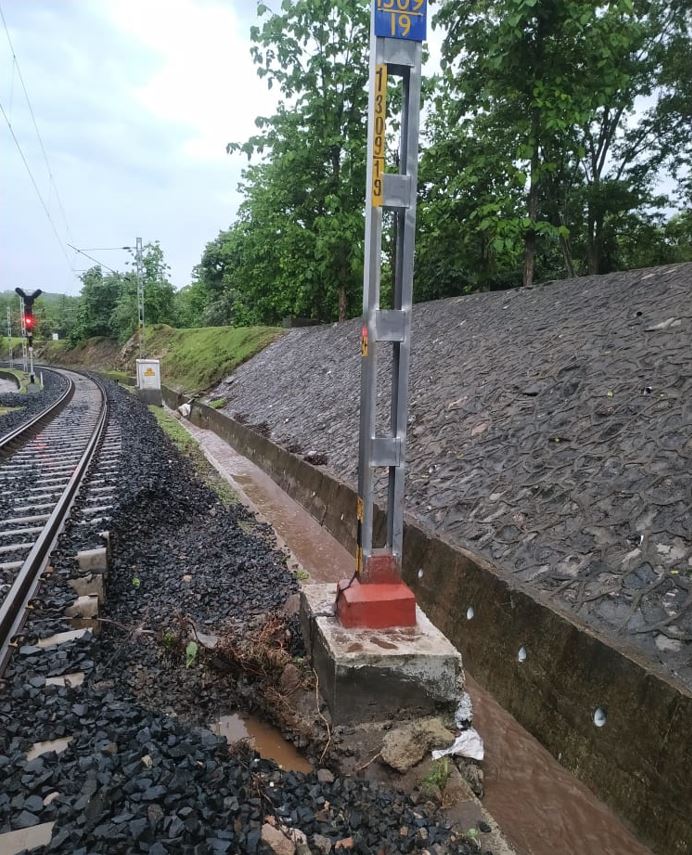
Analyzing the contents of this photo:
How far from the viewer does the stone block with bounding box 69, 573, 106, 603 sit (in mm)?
4363

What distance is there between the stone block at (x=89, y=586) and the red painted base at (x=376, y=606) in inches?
83.7

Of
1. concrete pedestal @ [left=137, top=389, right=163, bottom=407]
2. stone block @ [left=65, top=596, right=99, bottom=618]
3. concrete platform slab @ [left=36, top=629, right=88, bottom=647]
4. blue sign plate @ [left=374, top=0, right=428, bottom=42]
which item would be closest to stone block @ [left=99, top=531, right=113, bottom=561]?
stone block @ [left=65, top=596, right=99, bottom=618]

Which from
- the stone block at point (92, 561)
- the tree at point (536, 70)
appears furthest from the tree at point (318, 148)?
the stone block at point (92, 561)

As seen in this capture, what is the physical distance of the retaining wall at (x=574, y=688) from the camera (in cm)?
263

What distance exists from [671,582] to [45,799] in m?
3.36

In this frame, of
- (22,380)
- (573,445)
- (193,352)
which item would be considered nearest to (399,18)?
(573,445)

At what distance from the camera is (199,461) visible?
11.4 meters

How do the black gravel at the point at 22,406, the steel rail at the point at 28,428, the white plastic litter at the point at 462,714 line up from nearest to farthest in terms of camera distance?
the white plastic litter at the point at 462,714 → the steel rail at the point at 28,428 → the black gravel at the point at 22,406

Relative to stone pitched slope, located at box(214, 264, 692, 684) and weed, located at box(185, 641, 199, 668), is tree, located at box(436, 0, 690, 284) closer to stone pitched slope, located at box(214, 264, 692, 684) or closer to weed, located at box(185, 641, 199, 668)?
stone pitched slope, located at box(214, 264, 692, 684)

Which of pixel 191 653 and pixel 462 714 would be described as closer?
pixel 462 714

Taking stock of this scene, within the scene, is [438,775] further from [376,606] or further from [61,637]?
[61,637]

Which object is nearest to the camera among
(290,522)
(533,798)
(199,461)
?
(533,798)

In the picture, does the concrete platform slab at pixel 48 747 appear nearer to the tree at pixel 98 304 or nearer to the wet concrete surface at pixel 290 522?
the wet concrete surface at pixel 290 522

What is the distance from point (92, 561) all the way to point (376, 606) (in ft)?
8.81
